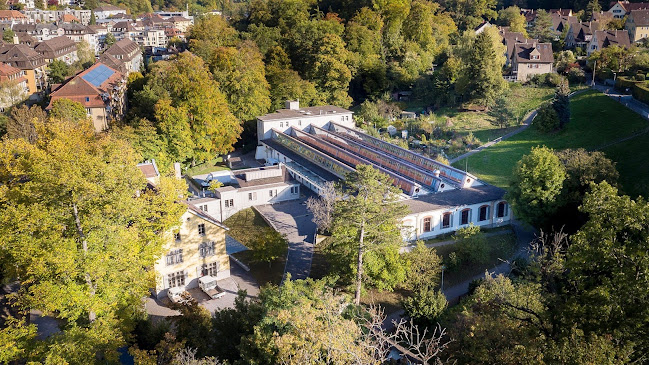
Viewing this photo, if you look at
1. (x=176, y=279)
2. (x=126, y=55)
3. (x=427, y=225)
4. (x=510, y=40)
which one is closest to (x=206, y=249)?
(x=176, y=279)

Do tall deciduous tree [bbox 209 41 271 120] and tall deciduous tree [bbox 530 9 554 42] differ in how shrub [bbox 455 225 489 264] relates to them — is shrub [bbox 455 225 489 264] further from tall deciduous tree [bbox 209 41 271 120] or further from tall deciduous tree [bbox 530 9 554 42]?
tall deciduous tree [bbox 530 9 554 42]

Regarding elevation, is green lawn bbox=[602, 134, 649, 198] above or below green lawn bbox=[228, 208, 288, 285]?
above

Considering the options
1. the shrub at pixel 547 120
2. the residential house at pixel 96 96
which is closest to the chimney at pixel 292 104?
the residential house at pixel 96 96

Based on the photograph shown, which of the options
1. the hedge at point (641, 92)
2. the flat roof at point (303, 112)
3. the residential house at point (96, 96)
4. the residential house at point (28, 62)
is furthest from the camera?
the residential house at point (28, 62)

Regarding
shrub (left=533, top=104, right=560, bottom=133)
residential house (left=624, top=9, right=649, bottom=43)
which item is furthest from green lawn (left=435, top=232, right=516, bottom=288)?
residential house (left=624, top=9, right=649, bottom=43)

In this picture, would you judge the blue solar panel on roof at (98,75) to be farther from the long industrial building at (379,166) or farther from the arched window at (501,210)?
the arched window at (501,210)

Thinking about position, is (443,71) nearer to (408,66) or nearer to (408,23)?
(408,66)
